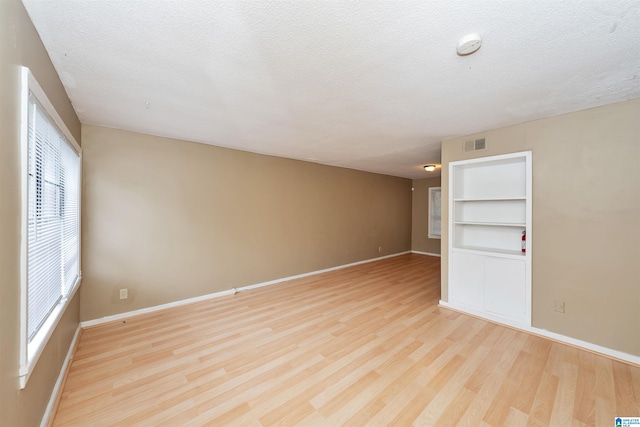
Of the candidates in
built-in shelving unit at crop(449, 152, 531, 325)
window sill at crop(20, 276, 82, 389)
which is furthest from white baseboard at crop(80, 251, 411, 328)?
built-in shelving unit at crop(449, 152, 531, 325)

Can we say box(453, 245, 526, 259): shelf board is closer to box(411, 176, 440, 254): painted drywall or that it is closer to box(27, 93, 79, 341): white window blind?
box(411, 176, 440, 254): painted drywall

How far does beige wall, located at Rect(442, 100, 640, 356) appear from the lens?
7.25 ft

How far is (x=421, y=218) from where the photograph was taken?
730 cm

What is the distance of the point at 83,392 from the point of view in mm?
1802

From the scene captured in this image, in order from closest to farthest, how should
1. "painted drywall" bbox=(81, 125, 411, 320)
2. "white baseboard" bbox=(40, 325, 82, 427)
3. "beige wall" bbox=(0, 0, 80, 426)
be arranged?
1. "beige wall" bbox=(0, 0, 80, 426)
2. "white baseboard" bbox=(40, 325, 82, 427)
3. "painted drywall" bbox=(81, 125, 411, 320)

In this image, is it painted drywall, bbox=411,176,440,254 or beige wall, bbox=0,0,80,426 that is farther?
painted drywall, bbox=411,176,440,254

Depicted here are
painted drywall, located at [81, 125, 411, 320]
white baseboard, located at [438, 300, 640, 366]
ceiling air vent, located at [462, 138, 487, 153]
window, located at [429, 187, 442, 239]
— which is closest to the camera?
white baseboard, located at [438, 300, 640, 366]

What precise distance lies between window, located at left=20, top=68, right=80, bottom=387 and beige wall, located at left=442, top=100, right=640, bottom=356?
4.14 metres

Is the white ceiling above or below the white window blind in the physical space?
above

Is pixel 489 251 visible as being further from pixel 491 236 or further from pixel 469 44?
pixel 469 44

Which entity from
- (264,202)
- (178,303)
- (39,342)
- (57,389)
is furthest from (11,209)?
(264,202)

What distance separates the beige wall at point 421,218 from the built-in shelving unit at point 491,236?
3.69m

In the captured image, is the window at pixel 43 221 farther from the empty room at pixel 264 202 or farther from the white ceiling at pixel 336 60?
the white ceiling at pixel 336 60

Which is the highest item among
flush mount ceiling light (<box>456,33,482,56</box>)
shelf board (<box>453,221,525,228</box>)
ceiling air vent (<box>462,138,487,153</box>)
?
flush mount ceiling light (<box>456,33,482,56</box>)
